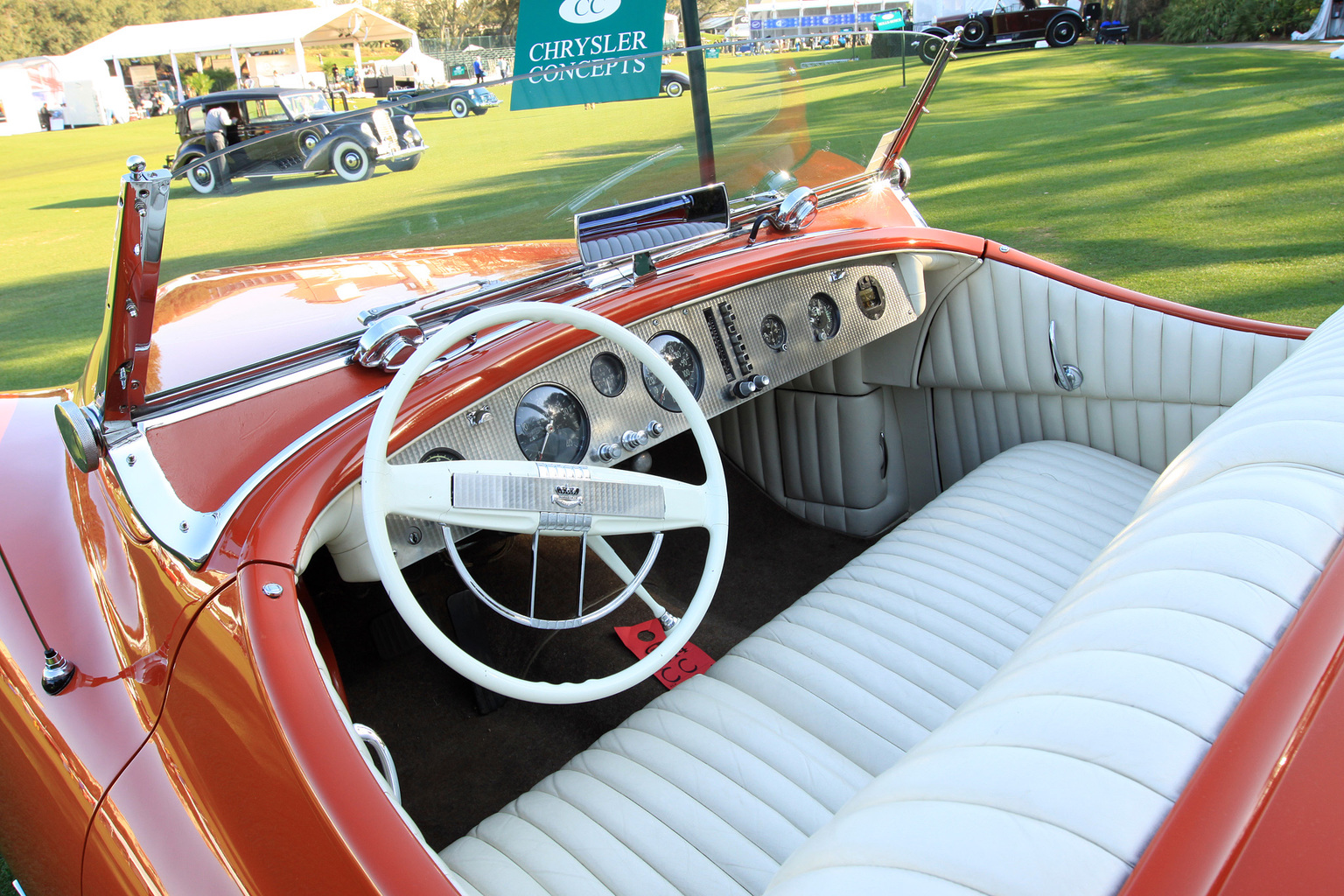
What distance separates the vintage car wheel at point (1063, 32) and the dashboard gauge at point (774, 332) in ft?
66.2

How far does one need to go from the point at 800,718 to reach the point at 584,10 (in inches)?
68.4

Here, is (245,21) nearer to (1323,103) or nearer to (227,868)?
(1323,103)

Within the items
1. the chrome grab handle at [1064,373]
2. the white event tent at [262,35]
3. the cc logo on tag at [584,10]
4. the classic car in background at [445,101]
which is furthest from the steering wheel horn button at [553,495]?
the white event tent at [262,35]

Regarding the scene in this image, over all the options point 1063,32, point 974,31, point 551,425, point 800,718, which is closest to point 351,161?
point 551,425

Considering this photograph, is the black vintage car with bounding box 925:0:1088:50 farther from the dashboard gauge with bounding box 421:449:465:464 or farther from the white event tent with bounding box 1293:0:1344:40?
the dashboard gauge with bounding box 421:449:465:464

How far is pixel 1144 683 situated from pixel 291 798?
0.93 metres

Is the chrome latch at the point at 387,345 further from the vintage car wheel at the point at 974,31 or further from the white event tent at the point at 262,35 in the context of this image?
the vintage car wheel at the point at 974,31

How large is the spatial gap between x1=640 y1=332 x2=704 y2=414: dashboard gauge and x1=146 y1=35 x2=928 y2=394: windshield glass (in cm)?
27

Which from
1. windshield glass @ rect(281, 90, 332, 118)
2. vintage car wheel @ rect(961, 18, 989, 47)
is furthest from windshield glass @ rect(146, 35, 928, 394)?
vintage car wheel @ rect(961, 18, 989, 47)

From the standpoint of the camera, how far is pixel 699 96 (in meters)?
2.15

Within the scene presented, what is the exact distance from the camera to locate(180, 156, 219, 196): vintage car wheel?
1448 millimetres

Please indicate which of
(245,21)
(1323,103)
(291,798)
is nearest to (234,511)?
(291,798)

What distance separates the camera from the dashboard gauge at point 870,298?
2.34m

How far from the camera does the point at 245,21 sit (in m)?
19.4
